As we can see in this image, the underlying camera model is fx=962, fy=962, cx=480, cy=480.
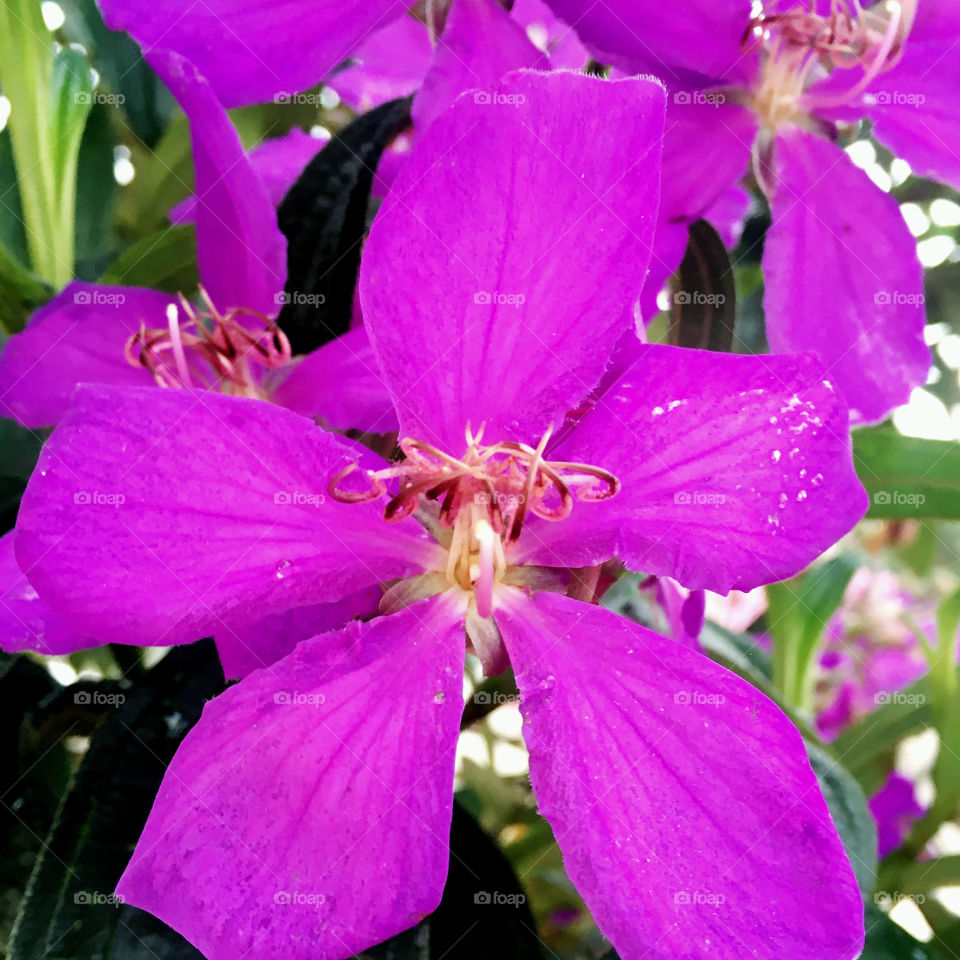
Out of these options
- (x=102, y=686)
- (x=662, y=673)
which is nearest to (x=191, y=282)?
(x=102, y=686)

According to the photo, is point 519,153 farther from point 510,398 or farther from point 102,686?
point 102,686

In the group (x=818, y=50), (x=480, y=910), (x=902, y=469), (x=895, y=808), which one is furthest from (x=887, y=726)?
(x=818, y=50)

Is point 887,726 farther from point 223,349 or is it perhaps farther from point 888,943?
point 223,349

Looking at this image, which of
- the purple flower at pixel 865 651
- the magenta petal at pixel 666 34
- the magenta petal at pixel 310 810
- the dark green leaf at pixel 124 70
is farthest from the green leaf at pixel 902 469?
the purple flower at pixel 865 651

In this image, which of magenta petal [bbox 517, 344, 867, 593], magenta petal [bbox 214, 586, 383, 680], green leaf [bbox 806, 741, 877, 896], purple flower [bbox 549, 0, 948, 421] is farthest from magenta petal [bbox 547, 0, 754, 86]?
green leaf [bbox 806, 741, 877, 896]

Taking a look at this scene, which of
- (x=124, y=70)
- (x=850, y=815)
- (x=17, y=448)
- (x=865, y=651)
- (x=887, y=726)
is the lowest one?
(x=865, y=651)

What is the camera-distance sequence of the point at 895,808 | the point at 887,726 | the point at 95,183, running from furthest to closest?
the point at 895,808 → the point at 887,726 → the point at 95,183
